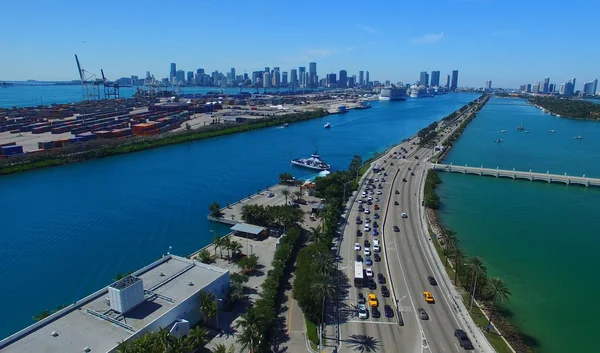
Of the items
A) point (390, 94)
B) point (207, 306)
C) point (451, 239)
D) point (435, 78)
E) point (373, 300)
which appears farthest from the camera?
point (435, 78)

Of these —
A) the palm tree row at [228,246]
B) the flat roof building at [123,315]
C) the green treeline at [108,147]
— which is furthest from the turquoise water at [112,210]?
the flat roof building at [123,315]

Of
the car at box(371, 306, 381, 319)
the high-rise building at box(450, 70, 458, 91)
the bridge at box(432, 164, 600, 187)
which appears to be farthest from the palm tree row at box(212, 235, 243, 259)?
the high-rise building at box(450, 70, 458, 91)

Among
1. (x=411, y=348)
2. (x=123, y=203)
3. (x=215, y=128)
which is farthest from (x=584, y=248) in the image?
(x=215, y=128)

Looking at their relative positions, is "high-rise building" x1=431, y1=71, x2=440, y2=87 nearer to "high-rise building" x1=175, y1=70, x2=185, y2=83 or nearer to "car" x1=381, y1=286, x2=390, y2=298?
"high-rise building" x1=175, y1=70, x2=185, y2=83

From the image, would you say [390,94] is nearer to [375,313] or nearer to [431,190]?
[431,190]

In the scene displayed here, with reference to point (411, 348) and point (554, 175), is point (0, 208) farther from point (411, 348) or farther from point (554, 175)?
point (554, 175)

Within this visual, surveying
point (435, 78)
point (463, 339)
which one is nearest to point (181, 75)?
point (435, 78)
